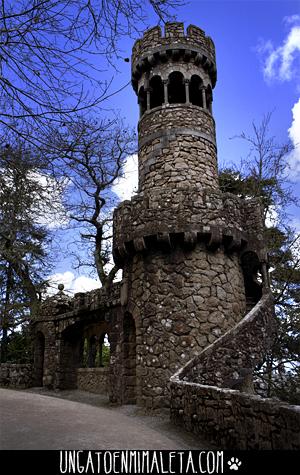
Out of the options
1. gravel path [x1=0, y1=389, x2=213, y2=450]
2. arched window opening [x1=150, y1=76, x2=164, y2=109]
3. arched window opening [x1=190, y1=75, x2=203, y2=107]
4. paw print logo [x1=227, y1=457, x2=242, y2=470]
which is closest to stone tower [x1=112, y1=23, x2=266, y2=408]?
arched window opening [x1=190, y1=75, x2=203, y2=107]

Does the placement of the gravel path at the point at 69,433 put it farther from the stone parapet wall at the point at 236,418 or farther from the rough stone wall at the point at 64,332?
the rough stone wall at the point at 64,332

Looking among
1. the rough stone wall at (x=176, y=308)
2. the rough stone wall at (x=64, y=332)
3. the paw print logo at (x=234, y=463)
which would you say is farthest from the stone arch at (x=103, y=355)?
the paw print logo at (x=234, y=463)

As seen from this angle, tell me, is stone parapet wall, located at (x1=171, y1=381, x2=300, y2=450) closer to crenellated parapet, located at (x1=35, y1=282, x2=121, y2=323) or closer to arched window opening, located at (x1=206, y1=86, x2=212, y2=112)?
crenellated parapet, located at (x1=35, y1=282, x2=121, y2=323)

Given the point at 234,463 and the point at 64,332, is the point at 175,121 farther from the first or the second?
the point at 234,463

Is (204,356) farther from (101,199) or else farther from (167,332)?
(101,199)

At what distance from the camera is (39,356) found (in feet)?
50.1

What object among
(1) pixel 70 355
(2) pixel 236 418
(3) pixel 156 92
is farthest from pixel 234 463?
(1) pixel 70 355

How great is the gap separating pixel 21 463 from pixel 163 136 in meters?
8.73

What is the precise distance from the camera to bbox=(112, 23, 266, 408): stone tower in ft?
28.2

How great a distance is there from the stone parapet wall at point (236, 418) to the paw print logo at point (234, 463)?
332 millimetres

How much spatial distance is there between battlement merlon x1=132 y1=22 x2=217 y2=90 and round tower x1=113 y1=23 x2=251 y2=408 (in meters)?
1.28

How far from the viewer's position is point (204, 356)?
7469 millimetres

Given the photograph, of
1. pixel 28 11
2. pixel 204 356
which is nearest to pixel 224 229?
pixel 204 356

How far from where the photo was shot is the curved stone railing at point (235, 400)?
3.94 metres
